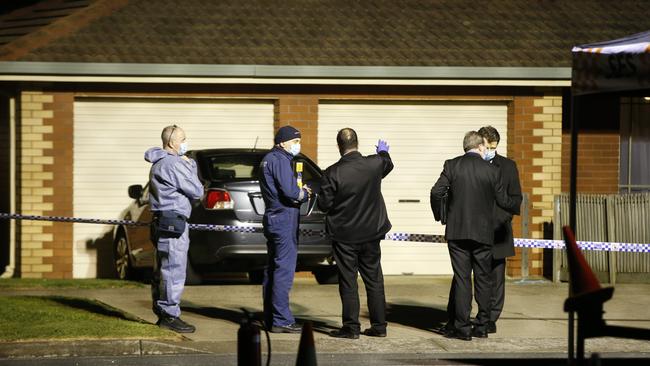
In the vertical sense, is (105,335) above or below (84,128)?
below

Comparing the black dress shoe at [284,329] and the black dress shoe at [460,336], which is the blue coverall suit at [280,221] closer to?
the black dress shoe at [284,329]

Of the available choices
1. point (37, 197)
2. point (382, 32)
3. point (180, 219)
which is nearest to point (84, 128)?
point (37, 197)

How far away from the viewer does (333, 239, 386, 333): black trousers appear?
36.7 ft

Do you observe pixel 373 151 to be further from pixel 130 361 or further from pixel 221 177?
pixel 130 361

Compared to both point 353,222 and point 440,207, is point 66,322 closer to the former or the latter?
point 353,222

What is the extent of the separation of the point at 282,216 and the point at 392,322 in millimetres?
1792

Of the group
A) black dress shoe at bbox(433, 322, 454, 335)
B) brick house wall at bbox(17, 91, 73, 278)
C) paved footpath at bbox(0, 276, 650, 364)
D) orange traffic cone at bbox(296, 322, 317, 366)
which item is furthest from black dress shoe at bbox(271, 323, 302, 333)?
brick house wall at bbox(17, 91, 73, 278)

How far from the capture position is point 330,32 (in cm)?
1772

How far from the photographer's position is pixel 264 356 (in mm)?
10266

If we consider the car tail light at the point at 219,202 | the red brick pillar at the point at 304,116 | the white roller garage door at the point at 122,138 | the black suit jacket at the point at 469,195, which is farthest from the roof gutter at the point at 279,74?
the black suit jacket at the point at 469,195

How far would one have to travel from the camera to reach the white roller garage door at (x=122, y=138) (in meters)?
17.0

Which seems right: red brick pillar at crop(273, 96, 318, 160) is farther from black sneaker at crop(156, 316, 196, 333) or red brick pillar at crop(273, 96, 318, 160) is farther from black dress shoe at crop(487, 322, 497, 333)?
black sneaker at crop(156, 316, 196, 333)

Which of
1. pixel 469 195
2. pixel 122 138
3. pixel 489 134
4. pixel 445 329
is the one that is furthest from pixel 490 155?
pixel 122 138

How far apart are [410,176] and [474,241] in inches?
248
